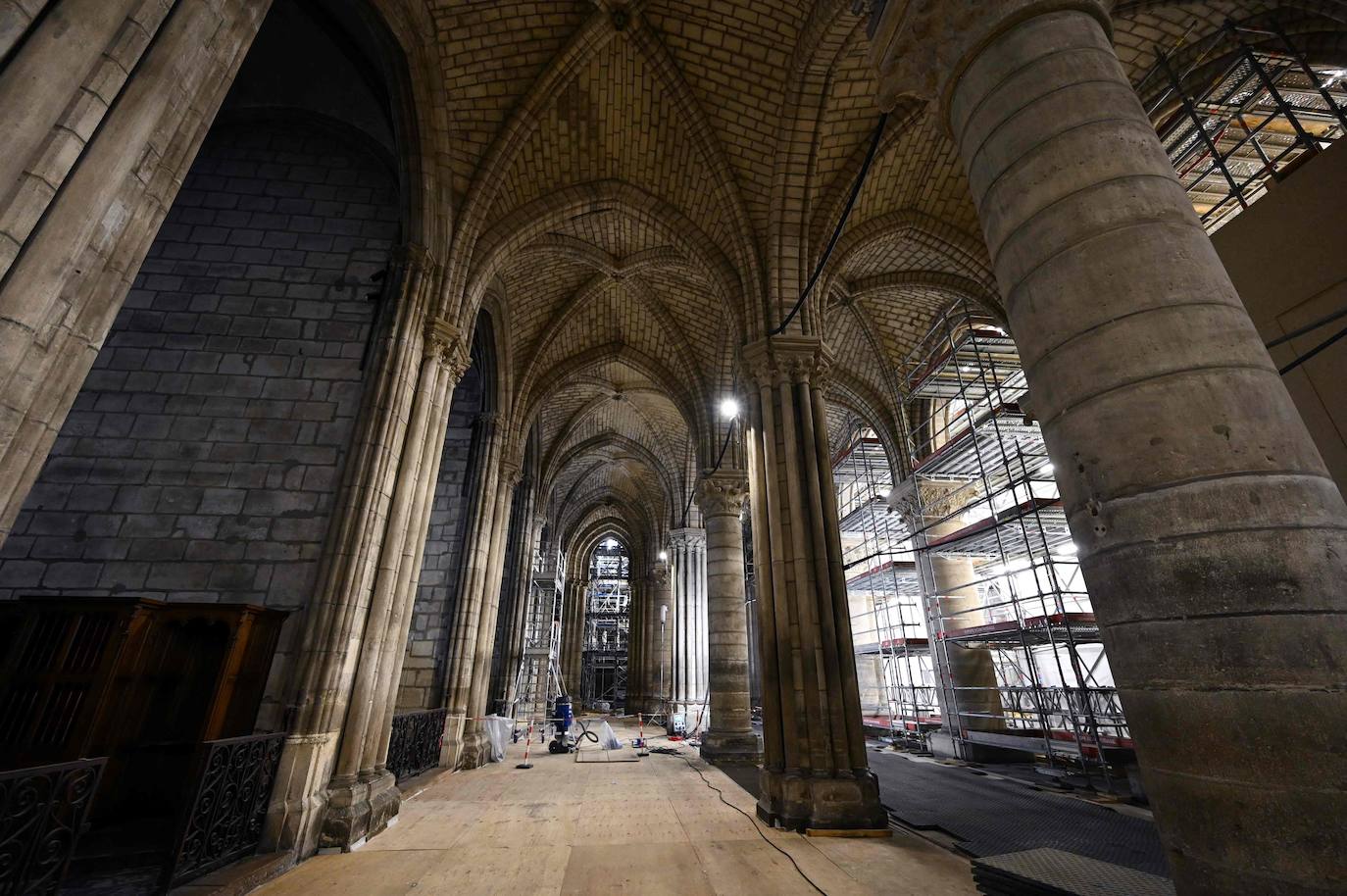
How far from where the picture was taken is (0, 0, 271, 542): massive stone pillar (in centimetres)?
180

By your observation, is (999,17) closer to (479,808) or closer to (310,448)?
(310,448)

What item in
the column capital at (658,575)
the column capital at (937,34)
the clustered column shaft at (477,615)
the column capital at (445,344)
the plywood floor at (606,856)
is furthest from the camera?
the column capital at (658,575)

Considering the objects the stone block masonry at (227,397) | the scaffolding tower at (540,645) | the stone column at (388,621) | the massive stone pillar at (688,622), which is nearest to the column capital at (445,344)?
the stone column at (388,621)

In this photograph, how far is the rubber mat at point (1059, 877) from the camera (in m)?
1.97

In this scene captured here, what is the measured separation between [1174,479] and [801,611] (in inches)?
175

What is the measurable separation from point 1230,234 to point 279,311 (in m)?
8.43

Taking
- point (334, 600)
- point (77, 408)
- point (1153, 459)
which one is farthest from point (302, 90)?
point (1153, 459)

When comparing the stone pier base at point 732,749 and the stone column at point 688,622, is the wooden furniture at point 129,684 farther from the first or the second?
the stone column at point 688,622

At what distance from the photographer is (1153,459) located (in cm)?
156

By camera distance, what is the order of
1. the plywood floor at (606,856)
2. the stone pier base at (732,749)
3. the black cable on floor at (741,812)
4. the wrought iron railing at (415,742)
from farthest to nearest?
1. the stone pier base at (732,749)
2. the wrought iron railing at (415,742)
3. the black cable on floor at (741,812)
4. the plywood floor at (606,856)

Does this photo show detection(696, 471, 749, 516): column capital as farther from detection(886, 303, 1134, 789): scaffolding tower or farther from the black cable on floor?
the black cable on floor

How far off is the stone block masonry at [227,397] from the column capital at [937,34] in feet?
17.4

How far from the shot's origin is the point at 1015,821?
16.5 feet

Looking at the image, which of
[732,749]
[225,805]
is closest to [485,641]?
[732,749]
